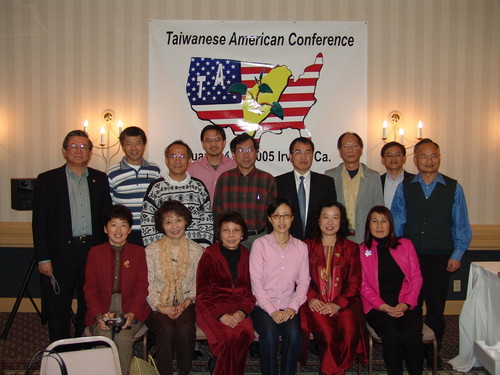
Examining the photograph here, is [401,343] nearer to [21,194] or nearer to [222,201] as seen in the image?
[222,201]

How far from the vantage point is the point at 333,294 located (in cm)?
282

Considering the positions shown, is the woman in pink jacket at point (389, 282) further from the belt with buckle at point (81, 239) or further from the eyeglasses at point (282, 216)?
the belt with buckle at point (81, 239)

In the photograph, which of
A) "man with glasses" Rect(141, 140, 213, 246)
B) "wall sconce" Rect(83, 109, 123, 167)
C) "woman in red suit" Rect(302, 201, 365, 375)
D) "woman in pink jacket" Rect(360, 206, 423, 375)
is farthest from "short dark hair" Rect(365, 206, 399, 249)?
"wall sconce" Rect(83, 109, 123, 167)

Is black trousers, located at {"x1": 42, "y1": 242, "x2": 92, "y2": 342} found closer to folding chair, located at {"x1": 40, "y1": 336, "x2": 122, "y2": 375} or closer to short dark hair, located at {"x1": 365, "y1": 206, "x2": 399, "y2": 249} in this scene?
folding chair, located at {"x1": 40, "y1": 336, "x2": 122, "y2": 375}

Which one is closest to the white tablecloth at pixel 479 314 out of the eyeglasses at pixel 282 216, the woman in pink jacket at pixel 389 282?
the woman in pink jacket at pixel 389 282

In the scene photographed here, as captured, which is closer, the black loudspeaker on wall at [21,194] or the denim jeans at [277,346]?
the denim jeans at [277,346]

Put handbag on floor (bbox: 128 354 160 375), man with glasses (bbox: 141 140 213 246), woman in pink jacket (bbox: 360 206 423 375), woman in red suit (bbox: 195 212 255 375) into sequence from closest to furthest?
handbag on floor (bbox: 128 354 160 375)
woman in red suit (bbox: 195 212 255 375)
woman in pink jacket (bbox: 360 206 423 375)
man with glasses (bbox: 141 140 213 246)

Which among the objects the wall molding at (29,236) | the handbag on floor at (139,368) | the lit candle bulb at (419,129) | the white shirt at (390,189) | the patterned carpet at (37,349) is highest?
the lit candle bulb at (419,129)

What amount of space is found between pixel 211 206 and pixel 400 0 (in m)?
2.94

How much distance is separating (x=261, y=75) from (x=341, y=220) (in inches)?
77.7

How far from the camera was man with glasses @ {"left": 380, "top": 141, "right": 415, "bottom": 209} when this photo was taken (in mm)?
3592

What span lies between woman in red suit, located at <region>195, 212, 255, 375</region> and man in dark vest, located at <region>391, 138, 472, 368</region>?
53.0 inches

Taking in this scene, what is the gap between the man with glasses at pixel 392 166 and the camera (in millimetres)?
3592

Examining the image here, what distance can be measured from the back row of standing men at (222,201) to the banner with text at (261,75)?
103 centimetres
